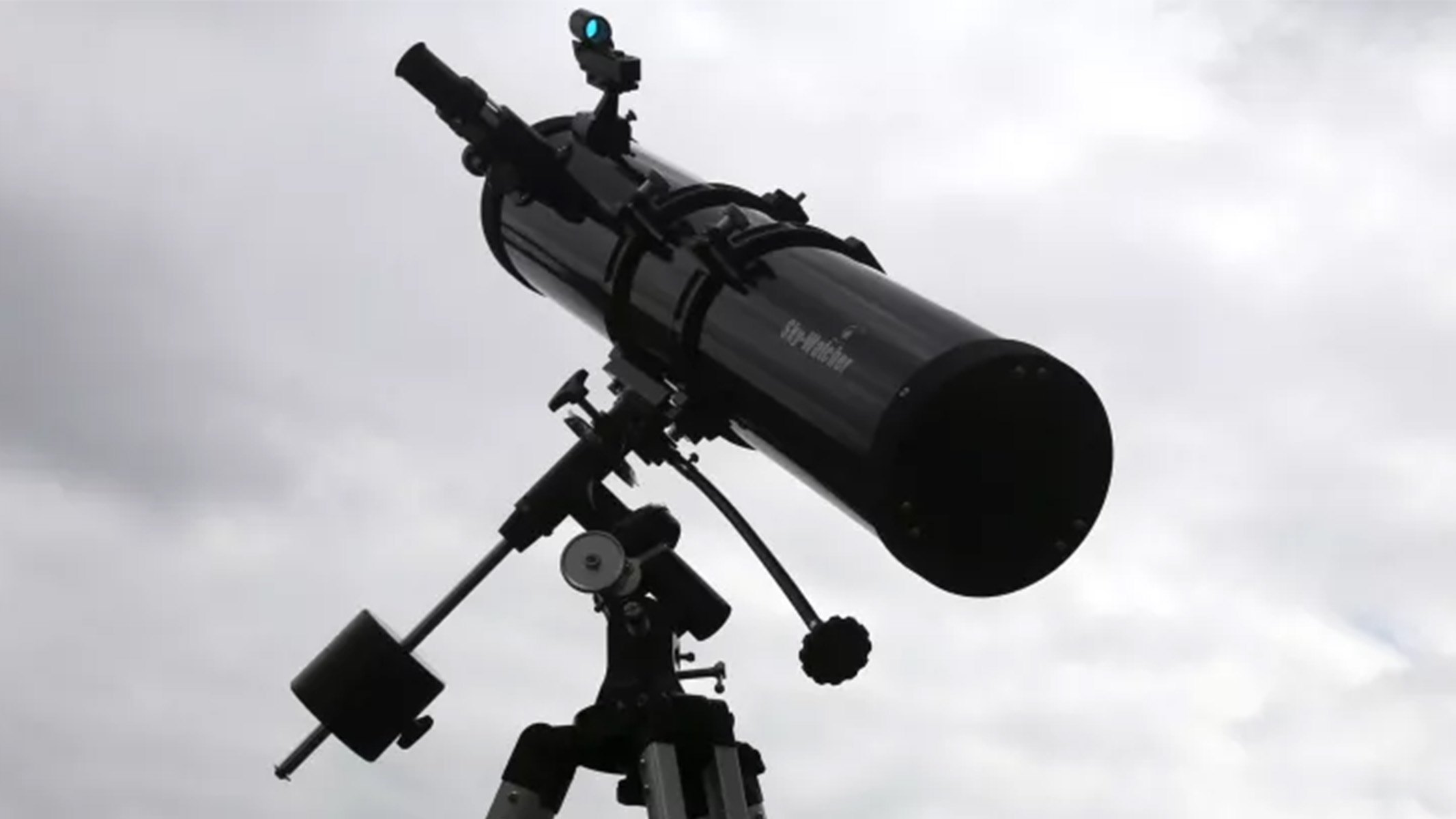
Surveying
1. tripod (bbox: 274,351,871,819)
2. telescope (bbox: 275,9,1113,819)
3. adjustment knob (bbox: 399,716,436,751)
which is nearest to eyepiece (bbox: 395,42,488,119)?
telescope (bbox: 275,9,1113,819)

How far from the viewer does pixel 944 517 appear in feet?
19.9

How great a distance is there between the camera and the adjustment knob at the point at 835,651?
6.12 metres

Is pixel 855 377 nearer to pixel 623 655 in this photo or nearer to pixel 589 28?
pixel 623 655

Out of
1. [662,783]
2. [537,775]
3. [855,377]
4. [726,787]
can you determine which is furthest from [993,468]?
[537,775]

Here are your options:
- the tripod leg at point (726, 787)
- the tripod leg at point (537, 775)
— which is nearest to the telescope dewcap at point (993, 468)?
the tripod leg at point (726, 787)

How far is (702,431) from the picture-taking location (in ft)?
23.3

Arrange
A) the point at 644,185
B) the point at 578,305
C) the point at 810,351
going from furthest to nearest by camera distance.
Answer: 1. the point at 578,305
2. the point at 644,185
3. the point at 810,351

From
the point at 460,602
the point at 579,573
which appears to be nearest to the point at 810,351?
the point at 579,573

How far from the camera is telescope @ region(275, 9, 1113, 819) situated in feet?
19.8

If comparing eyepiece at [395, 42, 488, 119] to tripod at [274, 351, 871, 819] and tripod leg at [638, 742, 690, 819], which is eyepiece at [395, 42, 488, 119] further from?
tripod leg at [638, 742, 690, 819]

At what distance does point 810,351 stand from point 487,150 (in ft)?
6.81

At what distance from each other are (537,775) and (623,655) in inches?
20.9

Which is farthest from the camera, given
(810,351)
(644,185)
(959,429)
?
(644,185)

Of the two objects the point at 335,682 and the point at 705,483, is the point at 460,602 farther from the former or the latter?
the point at 705,483
